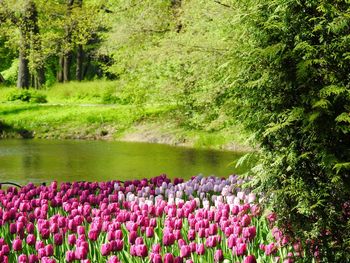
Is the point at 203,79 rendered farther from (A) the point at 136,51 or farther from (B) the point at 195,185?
(B) the point at 195,185

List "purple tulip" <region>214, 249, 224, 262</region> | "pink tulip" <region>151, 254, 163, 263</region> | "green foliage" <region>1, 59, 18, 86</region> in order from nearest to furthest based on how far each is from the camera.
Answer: "pink tulip" <region>151, 254, 163, 263</region>
"purple tulip" <region>214, 249, 224, 262</region>
"green foliage" <region>1, 59, 18, 86</region>

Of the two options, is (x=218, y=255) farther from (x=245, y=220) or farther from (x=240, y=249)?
(x=245, y=220)

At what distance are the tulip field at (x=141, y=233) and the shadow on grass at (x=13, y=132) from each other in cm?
1955

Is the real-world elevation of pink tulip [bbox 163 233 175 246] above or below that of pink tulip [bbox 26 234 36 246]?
above

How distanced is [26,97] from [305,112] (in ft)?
106

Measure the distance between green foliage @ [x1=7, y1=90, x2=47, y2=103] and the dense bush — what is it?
31.5 meters

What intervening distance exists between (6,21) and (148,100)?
17.2 metres

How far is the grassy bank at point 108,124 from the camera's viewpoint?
24844 mm

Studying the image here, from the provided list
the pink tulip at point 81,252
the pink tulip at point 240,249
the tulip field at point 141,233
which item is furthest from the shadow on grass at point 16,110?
the pink tulip at point 240,249

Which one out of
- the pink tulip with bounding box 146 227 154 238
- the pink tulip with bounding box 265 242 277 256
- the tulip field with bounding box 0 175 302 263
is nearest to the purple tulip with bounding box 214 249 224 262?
the tulip field with bounding box 0 175 302 263

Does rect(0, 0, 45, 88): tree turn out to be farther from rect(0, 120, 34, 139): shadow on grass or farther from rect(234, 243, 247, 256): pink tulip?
rect(234, 243, 247, 256): pink tulip

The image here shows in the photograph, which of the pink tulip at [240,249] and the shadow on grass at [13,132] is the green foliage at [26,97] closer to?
the shadow on grass at [13,132]

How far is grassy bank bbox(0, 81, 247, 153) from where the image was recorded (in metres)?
24.8

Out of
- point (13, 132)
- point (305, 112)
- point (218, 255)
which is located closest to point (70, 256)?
point (218, 255)
